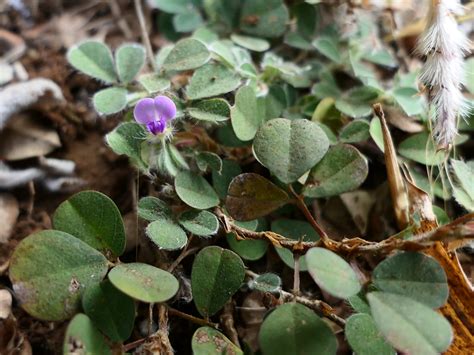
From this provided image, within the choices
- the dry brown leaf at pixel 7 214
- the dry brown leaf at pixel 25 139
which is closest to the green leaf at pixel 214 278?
the dry brown leaf at pixel 7 214

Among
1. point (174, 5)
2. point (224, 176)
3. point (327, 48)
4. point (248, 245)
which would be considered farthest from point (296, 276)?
point (174, 5)

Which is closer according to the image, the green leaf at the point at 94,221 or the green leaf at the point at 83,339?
the green leaf at the point at 83,339

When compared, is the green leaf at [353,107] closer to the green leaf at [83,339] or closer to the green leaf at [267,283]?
the green leaf at [267,283]

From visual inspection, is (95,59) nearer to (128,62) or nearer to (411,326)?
(128,62)

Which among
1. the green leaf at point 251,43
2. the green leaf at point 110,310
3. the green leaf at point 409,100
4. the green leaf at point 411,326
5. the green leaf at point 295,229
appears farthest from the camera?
the green leaf at point 251,43

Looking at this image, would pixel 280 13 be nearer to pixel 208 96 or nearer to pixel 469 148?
pixel 208 96

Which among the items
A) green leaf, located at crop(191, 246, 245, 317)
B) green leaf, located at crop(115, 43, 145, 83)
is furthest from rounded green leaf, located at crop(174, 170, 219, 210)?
green leaf, located at crop(115, 43, 145, 83)
